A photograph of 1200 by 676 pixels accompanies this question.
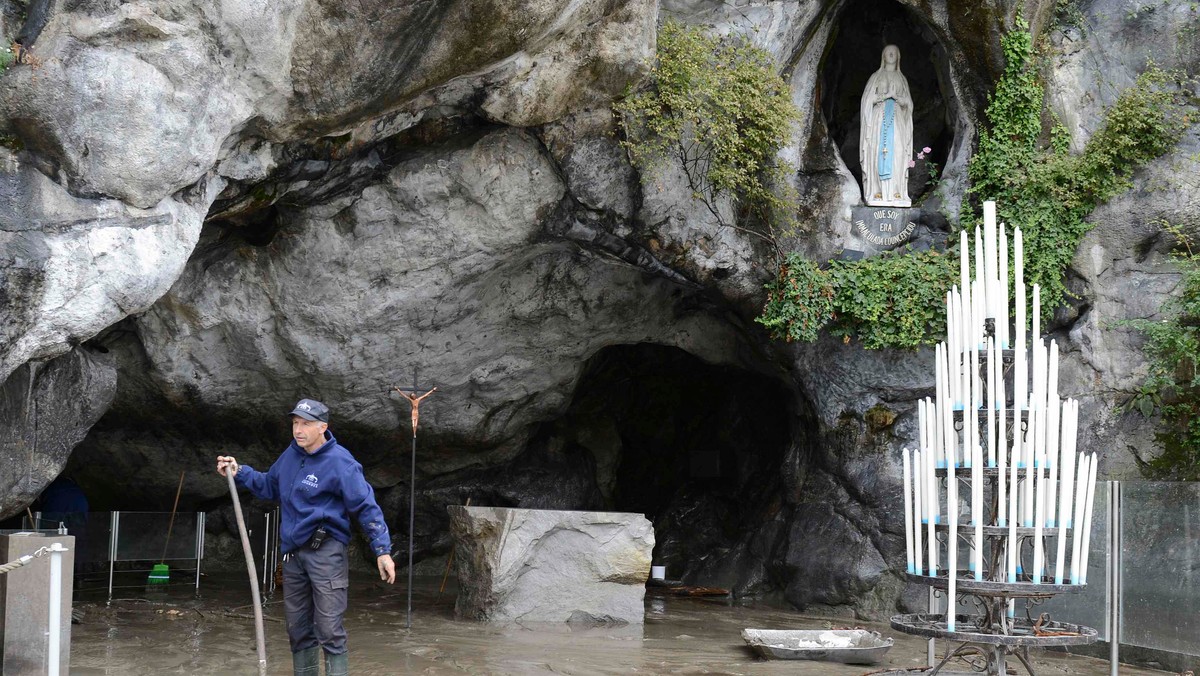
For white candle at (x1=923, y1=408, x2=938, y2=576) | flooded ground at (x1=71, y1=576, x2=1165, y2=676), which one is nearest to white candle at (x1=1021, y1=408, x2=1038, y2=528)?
white candle at (x1=923, y1=408, x2=938, y2=576)

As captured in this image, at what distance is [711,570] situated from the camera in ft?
42.9

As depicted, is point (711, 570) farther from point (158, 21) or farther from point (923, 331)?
point (158, 21)

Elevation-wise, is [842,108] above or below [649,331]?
above

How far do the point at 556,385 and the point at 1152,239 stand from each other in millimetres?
6425

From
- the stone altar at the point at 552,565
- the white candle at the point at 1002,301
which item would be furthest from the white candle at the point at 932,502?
the stone altar at the point at 552,565

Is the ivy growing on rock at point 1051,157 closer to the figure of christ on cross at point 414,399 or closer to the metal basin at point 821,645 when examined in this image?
the metal basin at point 821,645

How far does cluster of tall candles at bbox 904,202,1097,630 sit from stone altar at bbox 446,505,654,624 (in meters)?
4.17

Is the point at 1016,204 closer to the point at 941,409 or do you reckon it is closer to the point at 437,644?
the point at 941,409

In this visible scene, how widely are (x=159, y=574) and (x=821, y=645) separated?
750 centimetres

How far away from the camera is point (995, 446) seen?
5.55 m

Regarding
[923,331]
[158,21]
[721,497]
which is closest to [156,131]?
[158,21]

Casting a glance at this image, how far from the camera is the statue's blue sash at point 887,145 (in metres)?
11.5

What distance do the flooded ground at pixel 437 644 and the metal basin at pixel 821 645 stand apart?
0.35 feet

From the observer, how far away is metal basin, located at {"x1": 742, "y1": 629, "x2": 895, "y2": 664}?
25.1ft
